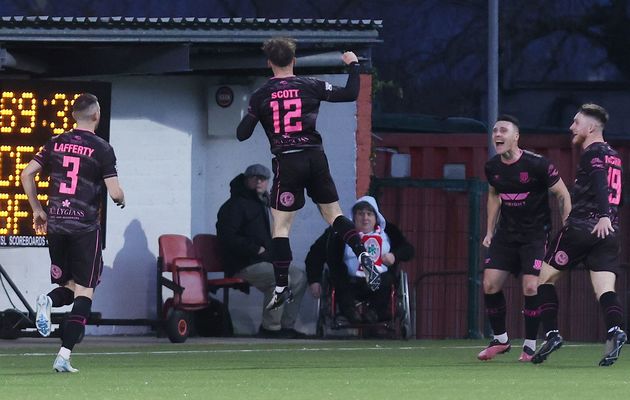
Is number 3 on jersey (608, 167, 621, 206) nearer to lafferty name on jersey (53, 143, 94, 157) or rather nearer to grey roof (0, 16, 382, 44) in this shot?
lafferty name on jersey (53, 143, 94, 157)

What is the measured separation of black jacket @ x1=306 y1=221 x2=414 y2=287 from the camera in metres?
18.9

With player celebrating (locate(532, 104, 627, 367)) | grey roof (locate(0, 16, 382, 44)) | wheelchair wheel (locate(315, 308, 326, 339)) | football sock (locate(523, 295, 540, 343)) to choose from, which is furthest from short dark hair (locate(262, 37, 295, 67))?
wheelchair wheel (locate(315, 308, 326, 339))

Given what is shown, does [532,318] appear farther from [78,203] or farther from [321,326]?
[321,326]

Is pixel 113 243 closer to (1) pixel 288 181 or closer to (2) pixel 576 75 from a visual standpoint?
(1) pixel 288 181

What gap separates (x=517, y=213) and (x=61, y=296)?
3.51m

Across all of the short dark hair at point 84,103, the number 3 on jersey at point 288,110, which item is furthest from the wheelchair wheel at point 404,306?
the short dark hair at point 84,103

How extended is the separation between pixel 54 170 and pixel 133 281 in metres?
6.21

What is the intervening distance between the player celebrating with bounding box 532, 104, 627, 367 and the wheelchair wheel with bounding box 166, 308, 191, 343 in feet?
17.4

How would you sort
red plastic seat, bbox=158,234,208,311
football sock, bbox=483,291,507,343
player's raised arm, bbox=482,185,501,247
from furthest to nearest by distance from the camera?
red plastic seat, bbox=158,234,208,311, football sock, bbox=483,291,507,343, player's raised arm, bbox=482,185,501,247

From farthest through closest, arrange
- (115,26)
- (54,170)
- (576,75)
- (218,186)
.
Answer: (576,75), (218,186), (115,26), (54,170)

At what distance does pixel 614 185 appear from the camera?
13422mm

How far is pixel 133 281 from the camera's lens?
19.4 m

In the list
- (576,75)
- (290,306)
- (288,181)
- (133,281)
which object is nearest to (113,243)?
(133,281)

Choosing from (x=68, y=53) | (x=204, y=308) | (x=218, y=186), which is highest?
(x=68, y=53)
